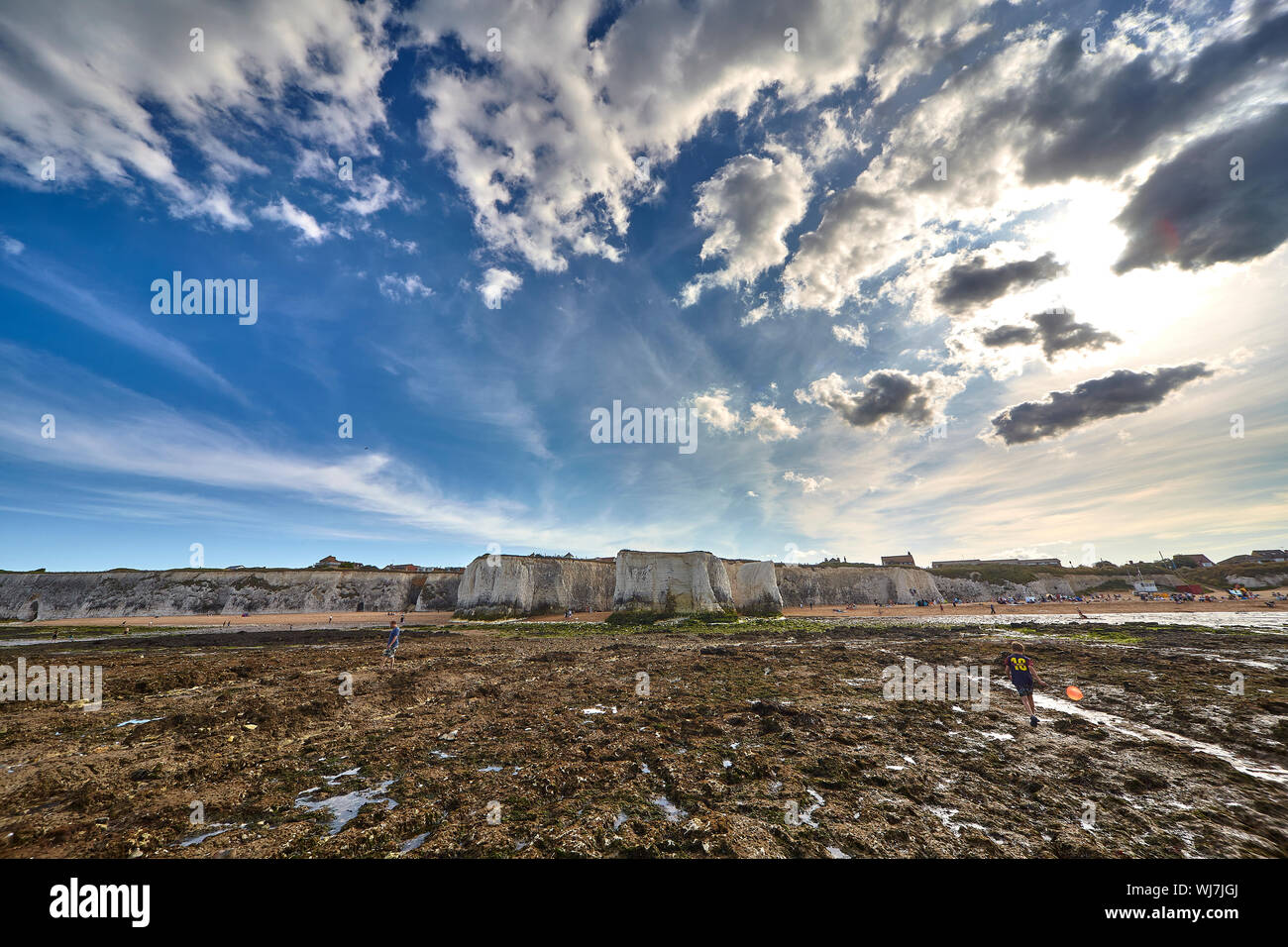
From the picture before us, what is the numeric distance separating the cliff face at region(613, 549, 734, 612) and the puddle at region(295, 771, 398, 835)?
132 feet

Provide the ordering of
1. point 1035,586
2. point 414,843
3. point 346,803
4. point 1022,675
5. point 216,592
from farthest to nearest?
point 1035,586 < point 216,592 < point 1022,675 < point 346,803 < point 414,843

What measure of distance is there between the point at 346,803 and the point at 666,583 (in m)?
41.7

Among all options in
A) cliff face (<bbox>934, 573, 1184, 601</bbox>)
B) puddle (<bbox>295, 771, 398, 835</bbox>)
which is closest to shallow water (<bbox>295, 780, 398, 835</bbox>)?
puddle (<bbox>295, 771, 398, 835</bbox>)

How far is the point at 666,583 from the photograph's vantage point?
46719 millimetres

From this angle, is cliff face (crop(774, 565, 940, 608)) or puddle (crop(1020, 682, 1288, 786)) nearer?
puddle (crop(1020, 682, 1288, 786))

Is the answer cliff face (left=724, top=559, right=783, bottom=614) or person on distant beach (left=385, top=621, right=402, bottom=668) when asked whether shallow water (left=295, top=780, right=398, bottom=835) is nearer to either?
person on distant beach (left=385, top=621, right=402, bottom=668)

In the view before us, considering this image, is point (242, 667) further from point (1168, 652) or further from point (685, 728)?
point (1168, 652)

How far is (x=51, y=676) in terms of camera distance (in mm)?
14781

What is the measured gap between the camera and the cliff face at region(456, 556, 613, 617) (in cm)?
5031

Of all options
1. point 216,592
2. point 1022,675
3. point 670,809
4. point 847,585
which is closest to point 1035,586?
point 847,585

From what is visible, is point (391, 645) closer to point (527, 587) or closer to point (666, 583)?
point (666, 583)

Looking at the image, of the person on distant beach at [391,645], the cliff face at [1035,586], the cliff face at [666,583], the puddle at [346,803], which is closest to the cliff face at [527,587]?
the cliff face at [666,583]
